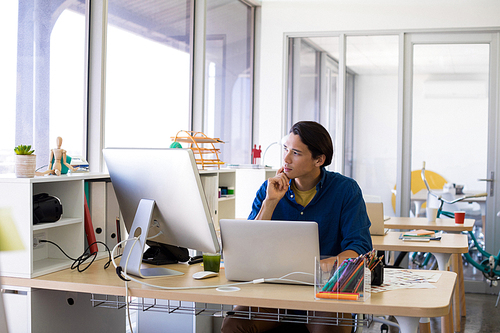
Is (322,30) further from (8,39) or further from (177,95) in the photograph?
(8,39)

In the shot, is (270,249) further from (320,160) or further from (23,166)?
(23,166)

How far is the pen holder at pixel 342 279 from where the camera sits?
149 cm

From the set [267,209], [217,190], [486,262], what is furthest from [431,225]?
[267,209]

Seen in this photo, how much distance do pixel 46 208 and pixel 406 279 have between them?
133 cm

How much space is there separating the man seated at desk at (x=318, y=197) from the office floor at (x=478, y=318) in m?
1.83

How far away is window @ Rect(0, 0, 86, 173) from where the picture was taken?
7.50ft

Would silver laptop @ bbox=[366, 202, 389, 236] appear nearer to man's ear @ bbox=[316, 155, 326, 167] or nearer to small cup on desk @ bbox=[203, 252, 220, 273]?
man's ear @ bbox=[316, 155, 326, 167]

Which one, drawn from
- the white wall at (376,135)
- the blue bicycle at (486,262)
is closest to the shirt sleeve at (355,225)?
the blue bicycle at (486,262)

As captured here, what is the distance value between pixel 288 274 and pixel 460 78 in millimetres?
3783

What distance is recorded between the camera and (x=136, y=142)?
3.24m

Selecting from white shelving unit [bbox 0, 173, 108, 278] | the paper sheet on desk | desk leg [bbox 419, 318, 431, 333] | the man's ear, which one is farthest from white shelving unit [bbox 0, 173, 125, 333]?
desk leg [bbox 419, 318, 431, 333]

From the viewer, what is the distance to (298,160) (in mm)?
2070

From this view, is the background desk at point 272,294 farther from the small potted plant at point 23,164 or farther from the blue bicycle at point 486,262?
the blue bicycle at point 486,262

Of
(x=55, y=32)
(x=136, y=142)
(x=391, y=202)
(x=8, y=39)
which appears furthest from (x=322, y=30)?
(x=8, y=39)
